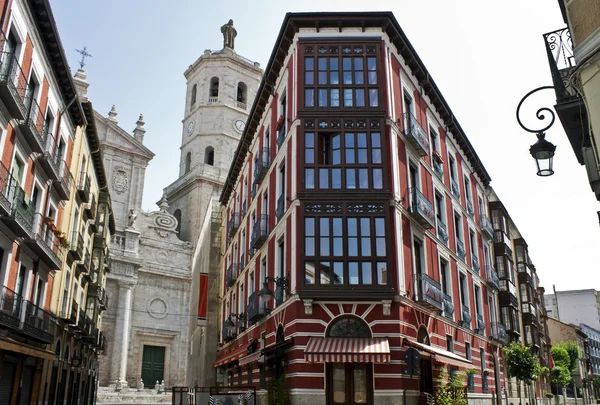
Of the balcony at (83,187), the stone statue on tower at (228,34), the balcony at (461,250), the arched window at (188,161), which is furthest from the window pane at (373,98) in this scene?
the stone statue on tower at (228,34)

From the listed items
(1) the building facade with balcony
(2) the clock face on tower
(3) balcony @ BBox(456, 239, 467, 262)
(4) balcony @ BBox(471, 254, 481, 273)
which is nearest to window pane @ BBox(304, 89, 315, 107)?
(1) the building facade with balcony

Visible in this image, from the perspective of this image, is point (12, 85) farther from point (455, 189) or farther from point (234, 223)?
point (455, 189)

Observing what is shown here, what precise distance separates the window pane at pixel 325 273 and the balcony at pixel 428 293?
3.10m

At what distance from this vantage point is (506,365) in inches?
1064

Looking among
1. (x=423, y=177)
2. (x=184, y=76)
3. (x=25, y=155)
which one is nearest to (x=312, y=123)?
(x=423, y=177)

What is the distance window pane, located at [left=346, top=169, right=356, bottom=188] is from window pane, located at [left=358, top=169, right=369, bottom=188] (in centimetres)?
16

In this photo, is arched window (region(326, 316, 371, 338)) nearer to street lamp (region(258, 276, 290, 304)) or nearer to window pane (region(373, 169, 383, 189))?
street lamp (region(258, 276, 290, 304))

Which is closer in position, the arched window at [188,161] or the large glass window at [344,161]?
the large glass window at [344,161]

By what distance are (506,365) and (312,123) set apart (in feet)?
54.3

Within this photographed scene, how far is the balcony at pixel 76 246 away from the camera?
73.8 ft

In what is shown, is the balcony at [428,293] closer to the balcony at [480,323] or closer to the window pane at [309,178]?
the window pane at [309,178]

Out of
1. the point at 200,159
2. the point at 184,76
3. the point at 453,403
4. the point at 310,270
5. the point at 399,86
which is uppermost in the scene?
the point at 184,76

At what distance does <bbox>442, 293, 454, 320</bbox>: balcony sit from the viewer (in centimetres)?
2023

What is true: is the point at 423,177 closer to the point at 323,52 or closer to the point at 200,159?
the point at 323,52
